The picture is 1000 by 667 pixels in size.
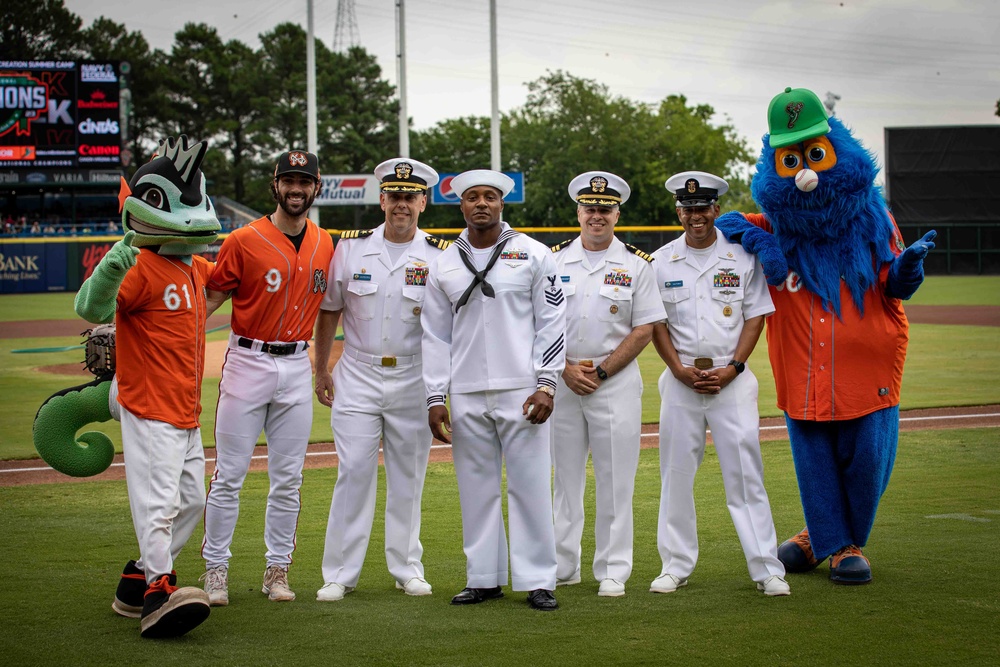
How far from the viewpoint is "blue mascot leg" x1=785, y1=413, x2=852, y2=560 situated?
18.7 feet

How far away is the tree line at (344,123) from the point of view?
55.9m

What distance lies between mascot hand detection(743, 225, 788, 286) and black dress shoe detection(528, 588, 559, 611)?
6.86 ft

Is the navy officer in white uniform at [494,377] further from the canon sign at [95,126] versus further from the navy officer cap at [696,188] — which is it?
the canon sign at [95,126]

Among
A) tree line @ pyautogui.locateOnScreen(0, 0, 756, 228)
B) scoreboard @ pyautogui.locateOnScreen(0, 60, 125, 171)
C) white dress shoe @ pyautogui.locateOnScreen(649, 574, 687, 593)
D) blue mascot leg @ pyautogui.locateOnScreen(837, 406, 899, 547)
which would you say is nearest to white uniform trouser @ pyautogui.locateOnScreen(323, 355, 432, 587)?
white dress shoe @ pyautogui.locateOnScreen(649, 574, 687, 593)

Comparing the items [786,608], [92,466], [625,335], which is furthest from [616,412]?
A: [92,466]

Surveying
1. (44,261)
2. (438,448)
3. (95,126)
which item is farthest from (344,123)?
(438,448)

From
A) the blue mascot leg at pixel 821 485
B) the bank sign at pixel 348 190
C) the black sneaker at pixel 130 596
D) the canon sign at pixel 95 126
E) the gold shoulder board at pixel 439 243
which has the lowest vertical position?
the black sneaker at pixel 130 596

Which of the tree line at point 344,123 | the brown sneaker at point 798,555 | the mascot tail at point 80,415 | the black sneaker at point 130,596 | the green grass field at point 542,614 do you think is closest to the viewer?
the green grass field at point 542,614

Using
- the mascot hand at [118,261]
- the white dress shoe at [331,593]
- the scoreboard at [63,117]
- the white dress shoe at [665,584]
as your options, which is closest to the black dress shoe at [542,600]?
the white dress shoe at [665,584]

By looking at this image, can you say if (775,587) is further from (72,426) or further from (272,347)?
(72,426)

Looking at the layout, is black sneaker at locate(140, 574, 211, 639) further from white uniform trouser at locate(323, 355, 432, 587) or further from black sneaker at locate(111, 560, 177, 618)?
white uniform trouser at locate(323, 355, 432, 587)

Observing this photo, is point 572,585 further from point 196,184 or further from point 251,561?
point 196,184

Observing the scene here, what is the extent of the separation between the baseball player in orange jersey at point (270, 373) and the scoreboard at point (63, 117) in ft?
135

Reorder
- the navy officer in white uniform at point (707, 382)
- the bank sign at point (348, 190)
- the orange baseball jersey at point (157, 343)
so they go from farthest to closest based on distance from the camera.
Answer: the bank sign at point (348, 190) → the navy officer in white uniform at point (707, 382) → the orange baseball jersey at point (157, 343)
